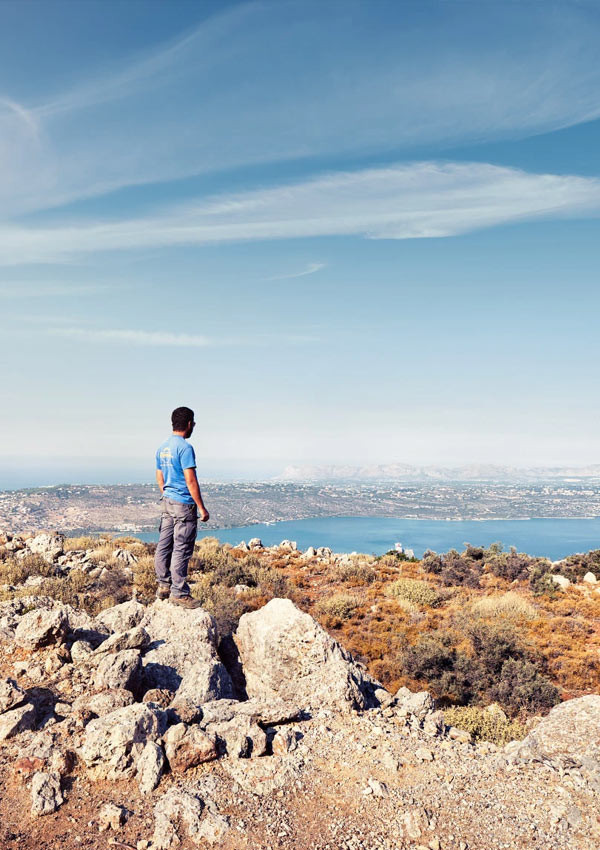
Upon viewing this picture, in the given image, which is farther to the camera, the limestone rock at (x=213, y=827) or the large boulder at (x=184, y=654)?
the large boulder at (x=184, y=654)

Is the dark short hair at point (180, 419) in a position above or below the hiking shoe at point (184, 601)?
above

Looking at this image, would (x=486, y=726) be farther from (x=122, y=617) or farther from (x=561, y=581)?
(x=561, y=581)

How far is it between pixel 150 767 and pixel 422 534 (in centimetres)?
6316

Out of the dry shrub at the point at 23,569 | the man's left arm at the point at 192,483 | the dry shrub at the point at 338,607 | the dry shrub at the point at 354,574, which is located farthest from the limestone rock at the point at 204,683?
the dry shrub at the point at 354,574

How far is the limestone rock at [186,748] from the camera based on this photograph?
3623 millimetres

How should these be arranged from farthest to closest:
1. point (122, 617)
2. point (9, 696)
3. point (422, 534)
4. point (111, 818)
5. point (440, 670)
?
point (422, 534), point (440, 670), point (122, 617), point (9, 696), point (111, 818)

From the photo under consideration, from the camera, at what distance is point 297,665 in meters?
5.68

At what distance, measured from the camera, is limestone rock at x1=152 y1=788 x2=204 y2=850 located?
3016mm

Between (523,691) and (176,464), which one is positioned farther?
(523,691)

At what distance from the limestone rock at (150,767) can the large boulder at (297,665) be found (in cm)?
200

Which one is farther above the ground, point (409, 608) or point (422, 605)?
point (409, 608)

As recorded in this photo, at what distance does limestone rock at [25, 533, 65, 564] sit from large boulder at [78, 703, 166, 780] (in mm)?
8809

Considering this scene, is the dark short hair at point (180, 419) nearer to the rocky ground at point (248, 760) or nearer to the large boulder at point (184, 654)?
the large boulder at point (184, 654)

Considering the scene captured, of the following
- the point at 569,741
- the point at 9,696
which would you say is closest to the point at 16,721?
the point at 9,696
